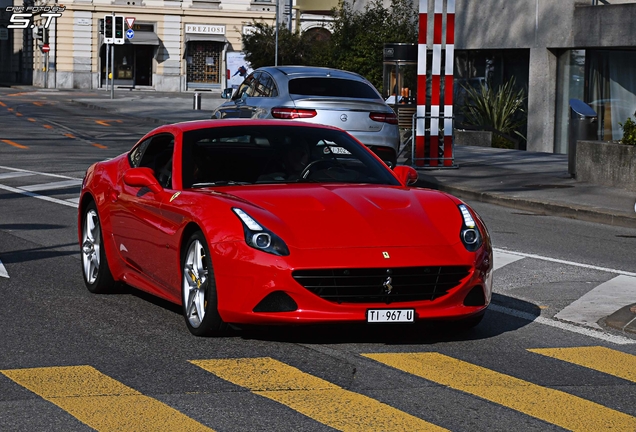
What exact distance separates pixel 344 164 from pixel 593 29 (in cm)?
2187

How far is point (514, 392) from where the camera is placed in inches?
236

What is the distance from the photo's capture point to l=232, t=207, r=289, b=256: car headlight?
684 cm

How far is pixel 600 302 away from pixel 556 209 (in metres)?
7.71

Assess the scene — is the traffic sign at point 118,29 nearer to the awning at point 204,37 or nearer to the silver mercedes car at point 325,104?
the awning at point 204,37

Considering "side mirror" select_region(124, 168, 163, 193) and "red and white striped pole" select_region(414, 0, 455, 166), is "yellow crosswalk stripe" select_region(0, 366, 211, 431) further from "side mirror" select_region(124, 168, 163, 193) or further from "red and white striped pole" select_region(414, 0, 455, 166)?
"red and white striped pole" select_region(414, 0, 455, 166)

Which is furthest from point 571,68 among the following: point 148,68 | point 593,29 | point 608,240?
point 148,68

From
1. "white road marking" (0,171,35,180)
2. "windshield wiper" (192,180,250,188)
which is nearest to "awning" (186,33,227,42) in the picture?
"white road marking" (0,171,35,180)

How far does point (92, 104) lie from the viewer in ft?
164

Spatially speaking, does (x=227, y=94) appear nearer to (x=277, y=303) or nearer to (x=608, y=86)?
(x=608, y=86)

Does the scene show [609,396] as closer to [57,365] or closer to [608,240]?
[57,365]

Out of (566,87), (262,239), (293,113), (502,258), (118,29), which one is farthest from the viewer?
(118,29)

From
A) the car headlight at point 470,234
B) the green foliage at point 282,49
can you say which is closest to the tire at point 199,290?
the car headlight at point 470,234

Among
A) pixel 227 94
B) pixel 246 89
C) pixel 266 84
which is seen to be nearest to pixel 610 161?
pixel 266 84

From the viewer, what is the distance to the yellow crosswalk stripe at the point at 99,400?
5281mm
